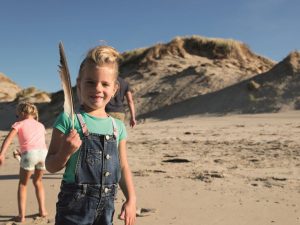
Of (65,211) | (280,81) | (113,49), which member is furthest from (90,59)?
(280,81)

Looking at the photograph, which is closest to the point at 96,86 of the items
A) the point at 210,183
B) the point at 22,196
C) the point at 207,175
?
the point at 22,196

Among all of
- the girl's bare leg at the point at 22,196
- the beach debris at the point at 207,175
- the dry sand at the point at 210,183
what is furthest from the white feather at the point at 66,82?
the beach debris at the point at 207,175

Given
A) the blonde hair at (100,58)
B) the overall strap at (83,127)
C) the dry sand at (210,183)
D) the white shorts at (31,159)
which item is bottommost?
the dry sand at (210,183)

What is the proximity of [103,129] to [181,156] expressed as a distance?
5522 mm

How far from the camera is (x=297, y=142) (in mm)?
8938

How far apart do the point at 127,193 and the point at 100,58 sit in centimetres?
82

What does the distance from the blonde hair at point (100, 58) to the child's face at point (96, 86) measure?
2 centimetres

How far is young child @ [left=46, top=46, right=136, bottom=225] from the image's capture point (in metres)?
2.45

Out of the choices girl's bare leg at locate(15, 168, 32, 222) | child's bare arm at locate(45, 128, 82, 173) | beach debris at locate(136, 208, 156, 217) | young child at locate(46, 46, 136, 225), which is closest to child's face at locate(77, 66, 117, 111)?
young child at locate(46, 46, 136, 225)

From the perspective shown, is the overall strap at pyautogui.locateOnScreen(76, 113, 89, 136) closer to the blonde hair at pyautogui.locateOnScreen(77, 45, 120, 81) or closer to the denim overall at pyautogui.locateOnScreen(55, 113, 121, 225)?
the denim overall at pyautogui.locateOnScreen(55, 113, 121, 225)

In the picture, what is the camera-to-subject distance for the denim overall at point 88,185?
2.45 meters

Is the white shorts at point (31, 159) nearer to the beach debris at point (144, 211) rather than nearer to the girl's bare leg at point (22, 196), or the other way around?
the girl's bare leg at point (22, 196)

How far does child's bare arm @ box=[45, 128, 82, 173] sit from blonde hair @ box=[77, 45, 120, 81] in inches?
15.0

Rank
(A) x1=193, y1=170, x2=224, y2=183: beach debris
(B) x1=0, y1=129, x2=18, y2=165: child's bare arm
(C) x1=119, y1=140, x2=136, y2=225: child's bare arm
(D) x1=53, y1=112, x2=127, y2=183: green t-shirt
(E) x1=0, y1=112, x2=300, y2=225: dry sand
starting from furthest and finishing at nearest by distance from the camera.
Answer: (A) x1=193, y1=170, x2=224, y2=183: beach debris, (E) x1=0, y1=112, x2=300, y2=225: dry sand, (B) x1=0, y1=129, x2=18, y2=165: child's bare arm, (C) x1=119, y1=140, x2=136, y2=225: child's bare arm, (D) x1=53, y1=112, x2=127, y2=183: green t-shirt
